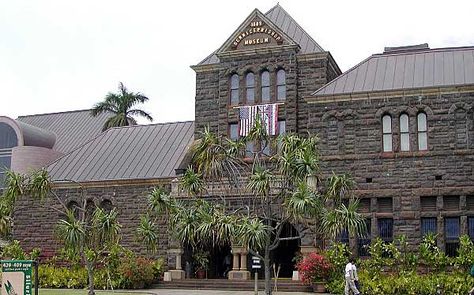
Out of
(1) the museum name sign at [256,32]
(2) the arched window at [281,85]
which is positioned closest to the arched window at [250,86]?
(2) the arched window at [281,85]

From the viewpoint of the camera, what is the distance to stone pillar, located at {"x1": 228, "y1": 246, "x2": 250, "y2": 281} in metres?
34.2

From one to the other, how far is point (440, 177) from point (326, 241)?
592cm

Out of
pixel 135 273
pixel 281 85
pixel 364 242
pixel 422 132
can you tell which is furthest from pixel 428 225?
pixel 135 273

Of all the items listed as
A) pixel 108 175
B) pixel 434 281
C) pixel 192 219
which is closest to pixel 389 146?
pixel 434 281

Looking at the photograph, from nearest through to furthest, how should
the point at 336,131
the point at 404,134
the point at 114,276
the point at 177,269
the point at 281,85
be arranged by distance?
the point at 404,134
the point at 336,131
the point at 114,276
the point at 177,269
the point at 281,85

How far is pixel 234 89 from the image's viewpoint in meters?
38.6

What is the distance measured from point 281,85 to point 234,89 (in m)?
2.60

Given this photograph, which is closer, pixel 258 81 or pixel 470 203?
A: pixel 470 203

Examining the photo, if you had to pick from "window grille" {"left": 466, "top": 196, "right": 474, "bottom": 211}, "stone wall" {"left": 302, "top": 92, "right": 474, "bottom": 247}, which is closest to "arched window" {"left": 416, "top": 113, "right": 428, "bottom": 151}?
"stone wall" {"left": 302, "top": 92, "right": 474, "bottom": 247}

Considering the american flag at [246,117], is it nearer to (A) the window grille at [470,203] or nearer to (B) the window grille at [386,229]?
(B) the window grille at [386,229]

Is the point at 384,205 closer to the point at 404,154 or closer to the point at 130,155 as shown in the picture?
the point at 404,154

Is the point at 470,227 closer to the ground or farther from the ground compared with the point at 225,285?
farther from the ground

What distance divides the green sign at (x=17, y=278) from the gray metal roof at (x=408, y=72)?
1879cm

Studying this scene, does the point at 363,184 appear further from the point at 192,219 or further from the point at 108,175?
the point at 108,175
